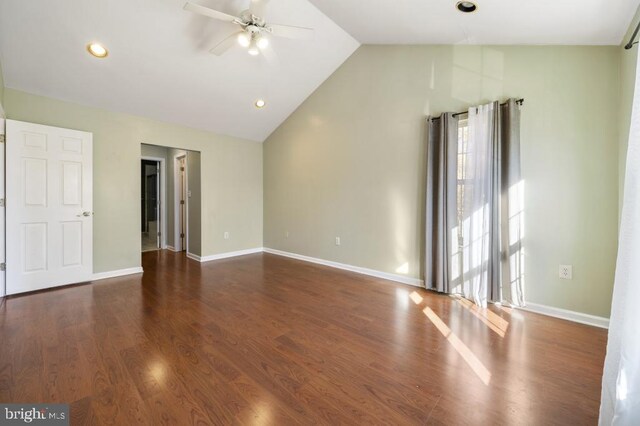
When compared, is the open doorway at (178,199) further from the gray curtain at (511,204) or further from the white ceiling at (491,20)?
the gray curtain at (511,204)

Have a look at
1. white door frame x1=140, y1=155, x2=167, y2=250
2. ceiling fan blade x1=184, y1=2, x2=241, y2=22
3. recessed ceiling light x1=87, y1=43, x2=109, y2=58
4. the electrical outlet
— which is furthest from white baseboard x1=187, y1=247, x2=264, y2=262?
the electrical outlet

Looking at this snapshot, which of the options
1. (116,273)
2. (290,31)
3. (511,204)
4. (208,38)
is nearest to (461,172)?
(511,204)

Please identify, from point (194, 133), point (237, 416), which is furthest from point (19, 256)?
point (237, 416)

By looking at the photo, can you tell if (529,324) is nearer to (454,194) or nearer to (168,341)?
(454,194)

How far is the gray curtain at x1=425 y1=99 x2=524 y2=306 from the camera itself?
2838 millimetres

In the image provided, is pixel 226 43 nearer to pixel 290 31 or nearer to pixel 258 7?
pixel 258 7

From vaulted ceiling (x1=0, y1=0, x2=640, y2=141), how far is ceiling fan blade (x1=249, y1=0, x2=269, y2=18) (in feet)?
1.70

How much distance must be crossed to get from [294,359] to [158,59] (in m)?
3.67

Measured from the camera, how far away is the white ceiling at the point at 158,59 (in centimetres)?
271

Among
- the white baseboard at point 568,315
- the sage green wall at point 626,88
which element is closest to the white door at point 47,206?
the white baseboard at point 568,315

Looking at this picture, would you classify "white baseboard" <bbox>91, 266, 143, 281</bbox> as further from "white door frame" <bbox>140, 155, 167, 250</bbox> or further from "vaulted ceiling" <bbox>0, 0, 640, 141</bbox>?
"vaulted ceiling" <bbox>0, 0, 640, 141</bbox>

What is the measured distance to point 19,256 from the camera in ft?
10.5

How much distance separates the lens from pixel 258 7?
97.5 inches

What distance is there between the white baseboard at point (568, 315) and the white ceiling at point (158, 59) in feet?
13.1
